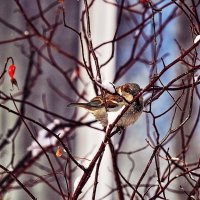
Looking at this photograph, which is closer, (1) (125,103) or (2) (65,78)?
(1) (125,103)

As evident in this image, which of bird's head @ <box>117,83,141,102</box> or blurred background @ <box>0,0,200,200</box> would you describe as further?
blurred background @ <box>0,0,200,200</box>

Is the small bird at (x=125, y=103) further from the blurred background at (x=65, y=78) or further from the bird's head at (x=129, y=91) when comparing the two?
the blurred background at (x=65, y=78)

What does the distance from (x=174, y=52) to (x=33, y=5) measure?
145cm

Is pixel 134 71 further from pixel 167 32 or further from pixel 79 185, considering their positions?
pixel 79 185

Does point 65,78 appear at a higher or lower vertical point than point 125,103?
higher

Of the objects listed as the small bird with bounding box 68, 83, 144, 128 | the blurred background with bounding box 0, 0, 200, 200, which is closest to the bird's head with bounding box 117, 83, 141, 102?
the small bird with bounding box 68, 83, 144, 128

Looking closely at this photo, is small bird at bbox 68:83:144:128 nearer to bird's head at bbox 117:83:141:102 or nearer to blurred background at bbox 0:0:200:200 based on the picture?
bird's head at bbox 117:83:141:102

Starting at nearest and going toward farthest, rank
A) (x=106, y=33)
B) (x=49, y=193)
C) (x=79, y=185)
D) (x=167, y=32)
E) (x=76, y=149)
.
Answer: (x=79, y=185)
(x=106, y=33)
(x=76, y=149)
(x=49, y=193)
(x=167, y=32)

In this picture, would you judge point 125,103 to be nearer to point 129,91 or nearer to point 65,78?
point 129,91

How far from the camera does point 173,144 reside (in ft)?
14.6

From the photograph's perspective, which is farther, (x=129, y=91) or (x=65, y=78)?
(x=65, y=78)

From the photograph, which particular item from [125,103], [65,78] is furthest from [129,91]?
[65,78]

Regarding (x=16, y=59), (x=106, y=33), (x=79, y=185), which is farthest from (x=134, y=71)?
(x=79, y=185)

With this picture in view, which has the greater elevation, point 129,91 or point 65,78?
point 65,78
